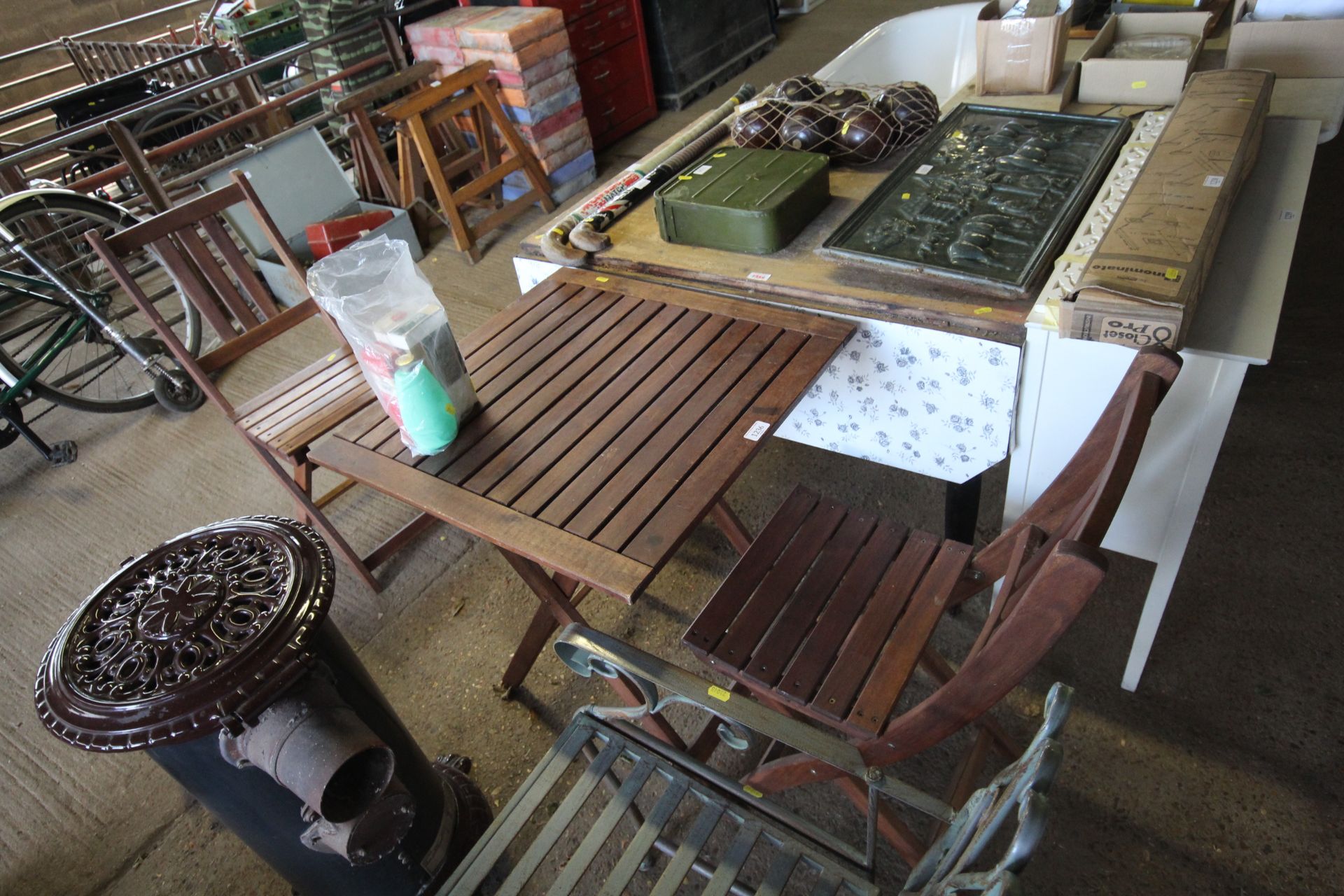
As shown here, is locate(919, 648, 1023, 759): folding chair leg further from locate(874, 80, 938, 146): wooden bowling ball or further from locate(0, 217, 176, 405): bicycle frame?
locate(0, 217, 176, 405): bicycle frame

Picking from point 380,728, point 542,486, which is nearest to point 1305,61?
point 542,486

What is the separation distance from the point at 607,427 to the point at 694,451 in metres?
0.21

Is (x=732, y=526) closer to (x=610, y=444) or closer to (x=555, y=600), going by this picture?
(x=555, y=600)

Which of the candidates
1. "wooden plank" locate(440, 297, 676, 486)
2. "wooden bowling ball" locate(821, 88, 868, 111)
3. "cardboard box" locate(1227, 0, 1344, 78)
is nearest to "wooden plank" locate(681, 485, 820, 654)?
"wooden plank" locate(440, 297, 676, 486)

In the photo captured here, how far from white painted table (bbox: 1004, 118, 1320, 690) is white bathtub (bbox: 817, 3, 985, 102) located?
164 cm

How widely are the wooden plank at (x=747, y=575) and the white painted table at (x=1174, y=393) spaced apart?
51 cm

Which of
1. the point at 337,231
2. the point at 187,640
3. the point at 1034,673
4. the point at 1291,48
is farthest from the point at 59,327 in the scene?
the point at 1291,48

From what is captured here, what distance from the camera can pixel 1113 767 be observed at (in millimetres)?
1771

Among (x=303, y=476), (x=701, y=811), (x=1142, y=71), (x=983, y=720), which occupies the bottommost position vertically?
(x=983, y=720)

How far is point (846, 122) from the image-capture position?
217 centimetres

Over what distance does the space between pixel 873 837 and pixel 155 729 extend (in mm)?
1130

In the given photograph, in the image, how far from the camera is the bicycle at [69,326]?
10.5 feet

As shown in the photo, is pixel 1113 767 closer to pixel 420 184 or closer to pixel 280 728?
pixel 280 728

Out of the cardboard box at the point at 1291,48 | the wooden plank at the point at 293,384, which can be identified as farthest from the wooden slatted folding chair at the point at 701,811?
the cardboard box at the point at 1291,48
